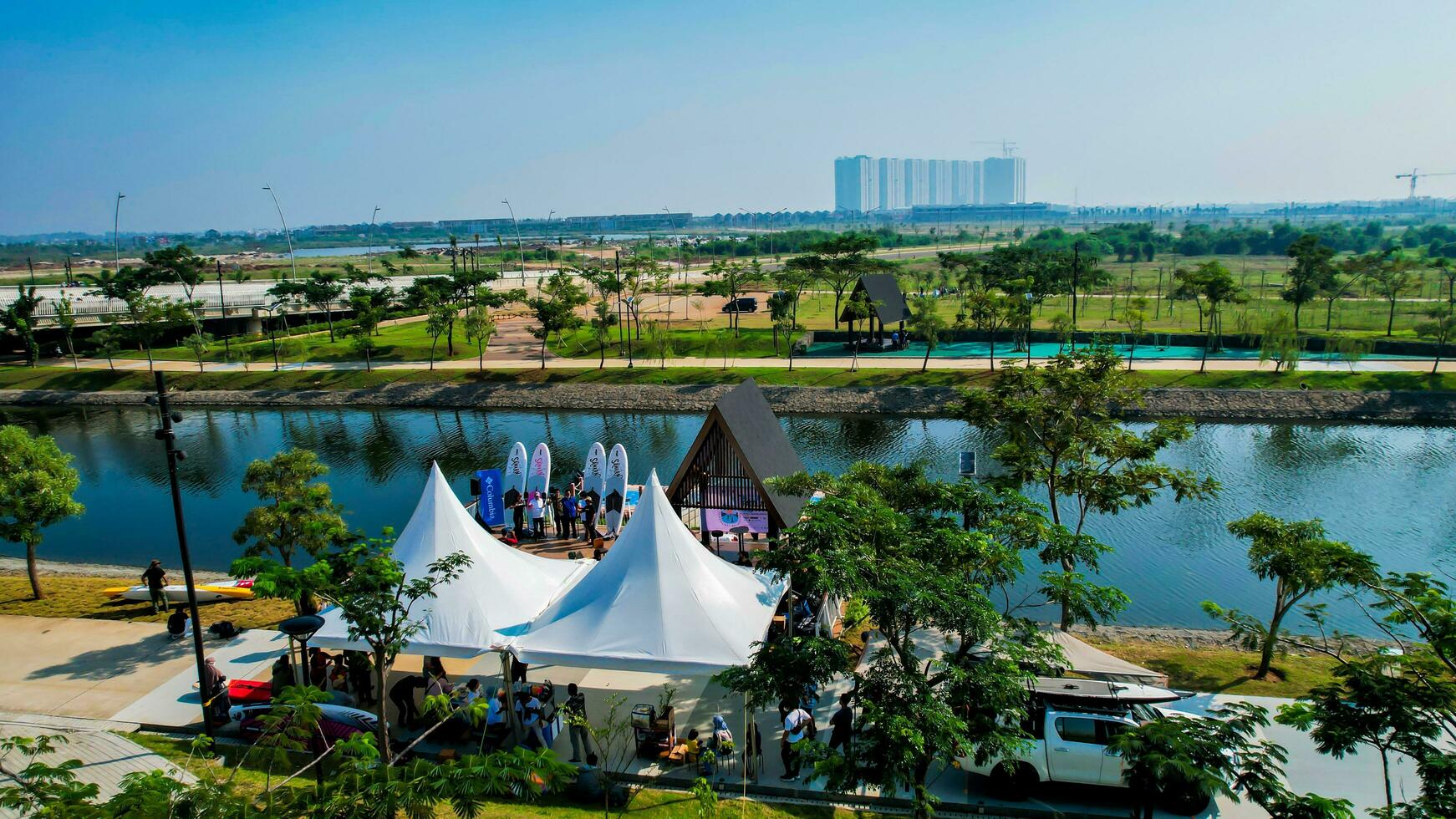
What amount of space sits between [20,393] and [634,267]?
115 feet

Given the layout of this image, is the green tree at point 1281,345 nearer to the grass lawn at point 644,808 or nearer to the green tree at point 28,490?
the grass lawn at point 644,808

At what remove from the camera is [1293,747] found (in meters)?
12.8

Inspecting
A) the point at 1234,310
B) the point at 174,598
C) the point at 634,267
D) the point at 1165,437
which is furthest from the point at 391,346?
the point at 1234,310

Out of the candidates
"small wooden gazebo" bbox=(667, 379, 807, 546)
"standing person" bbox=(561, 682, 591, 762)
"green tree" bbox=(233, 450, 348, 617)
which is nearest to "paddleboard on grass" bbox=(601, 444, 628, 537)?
"small wooden gazebo" bbox=(667, 379, 807, 546)

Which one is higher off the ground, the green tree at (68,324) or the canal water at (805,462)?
the green tree at (68,324)

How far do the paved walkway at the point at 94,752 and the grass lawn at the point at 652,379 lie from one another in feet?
107

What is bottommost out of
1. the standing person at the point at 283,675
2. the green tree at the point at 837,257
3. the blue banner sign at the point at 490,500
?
the standing person at the point at 283,675

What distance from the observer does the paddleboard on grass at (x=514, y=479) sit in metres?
23.7

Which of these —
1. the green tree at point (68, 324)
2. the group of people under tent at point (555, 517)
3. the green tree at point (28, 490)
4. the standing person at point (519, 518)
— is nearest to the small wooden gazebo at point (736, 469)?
the group of people under tent at point (555, 517)

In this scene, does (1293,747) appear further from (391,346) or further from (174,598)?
(391,346)

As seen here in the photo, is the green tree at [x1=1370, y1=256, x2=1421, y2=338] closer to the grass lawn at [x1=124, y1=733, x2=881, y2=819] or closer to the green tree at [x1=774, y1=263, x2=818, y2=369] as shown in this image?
the green tree at [x1=774, y1=263, x2=818, y2=369]

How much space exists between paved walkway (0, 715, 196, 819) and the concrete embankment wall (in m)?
29.1

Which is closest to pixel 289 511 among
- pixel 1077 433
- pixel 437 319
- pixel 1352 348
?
pixel 1077 433

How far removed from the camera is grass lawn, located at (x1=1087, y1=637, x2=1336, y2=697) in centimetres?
1502
